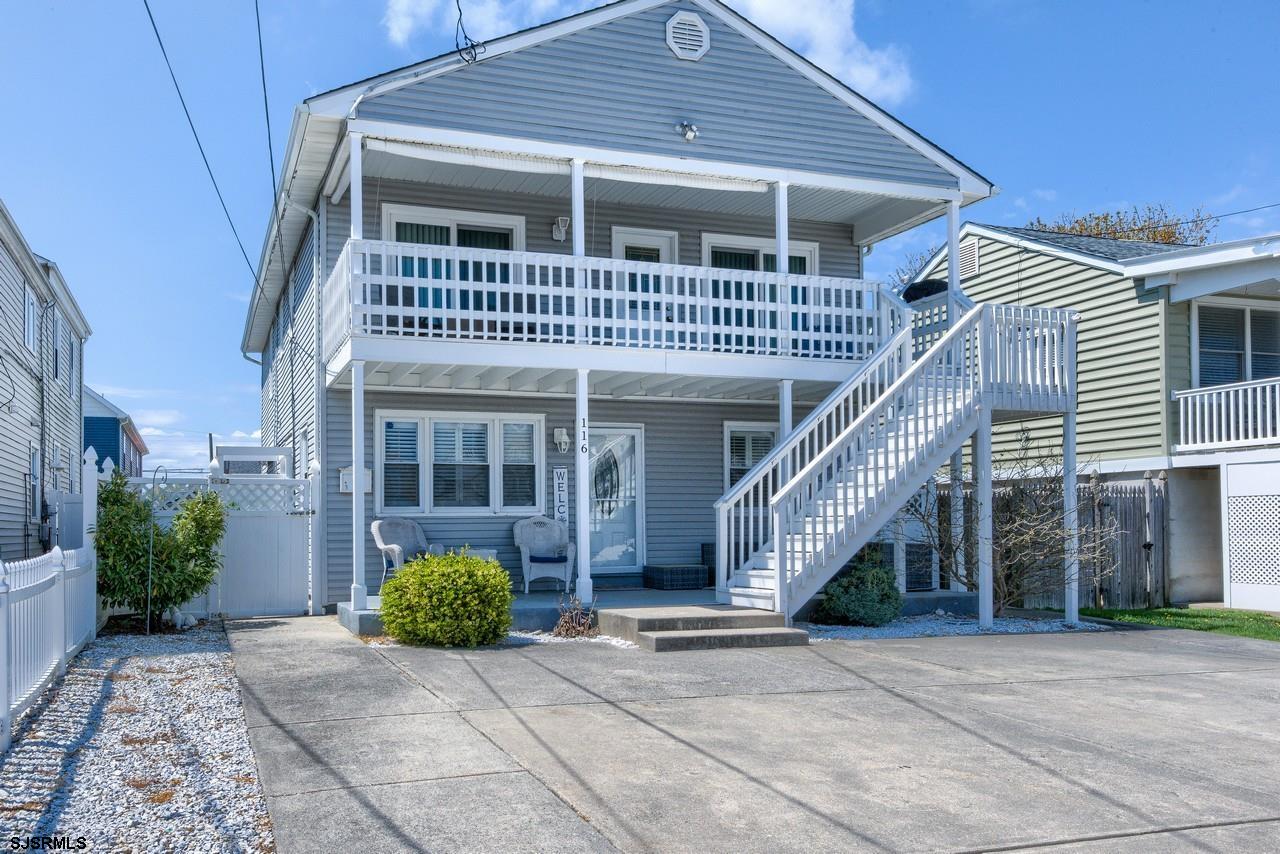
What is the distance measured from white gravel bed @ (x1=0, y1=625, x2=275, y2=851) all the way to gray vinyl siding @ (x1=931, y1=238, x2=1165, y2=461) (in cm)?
1321

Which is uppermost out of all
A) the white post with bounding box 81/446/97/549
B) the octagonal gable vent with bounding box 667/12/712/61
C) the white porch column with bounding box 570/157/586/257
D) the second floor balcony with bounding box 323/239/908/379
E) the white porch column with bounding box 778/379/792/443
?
the octagonal gable vent with bounding box 667/12/712/61

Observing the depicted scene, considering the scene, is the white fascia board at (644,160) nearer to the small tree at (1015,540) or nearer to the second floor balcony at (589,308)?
the second floor balcony at (589,308)

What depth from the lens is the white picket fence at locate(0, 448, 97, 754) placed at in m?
6.49

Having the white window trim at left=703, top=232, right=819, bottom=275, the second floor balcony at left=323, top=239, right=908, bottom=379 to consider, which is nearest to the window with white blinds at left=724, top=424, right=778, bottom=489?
the second floor balcony at left=323, top=239, right=908, bottom=379

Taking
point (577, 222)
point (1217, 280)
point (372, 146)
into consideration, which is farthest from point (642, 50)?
point (1217, 280)

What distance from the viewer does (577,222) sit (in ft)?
42.2

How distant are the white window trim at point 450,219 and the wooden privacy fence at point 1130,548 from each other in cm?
890

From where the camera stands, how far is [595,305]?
14.1 m

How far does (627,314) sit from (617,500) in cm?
345

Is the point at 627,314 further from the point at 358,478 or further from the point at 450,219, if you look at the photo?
the point at 358,478

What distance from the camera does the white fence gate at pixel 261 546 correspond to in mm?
13750

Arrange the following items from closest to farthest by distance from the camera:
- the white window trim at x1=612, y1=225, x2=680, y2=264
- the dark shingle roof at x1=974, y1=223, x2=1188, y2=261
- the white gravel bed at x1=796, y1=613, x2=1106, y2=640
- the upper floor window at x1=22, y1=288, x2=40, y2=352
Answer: the white gravel bed at x1=796, y1=613, x2=1106, y2=640, the white window trim at x1=612, y1=225, x2=680, y2=264, the upper floor window at x1=22, y1=288, x2=40, y2=352, the dark shingle roof at x1=974, y1=223, x2=1188, y2=261

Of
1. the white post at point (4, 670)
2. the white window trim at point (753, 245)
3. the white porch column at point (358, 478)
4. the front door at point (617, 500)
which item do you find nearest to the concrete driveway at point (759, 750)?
the white post at point (4, 670)

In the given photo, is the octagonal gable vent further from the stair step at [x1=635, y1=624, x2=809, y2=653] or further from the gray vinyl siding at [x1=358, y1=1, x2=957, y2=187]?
the stair step at [x1=635, y1=624, x2=809, y2=653]
